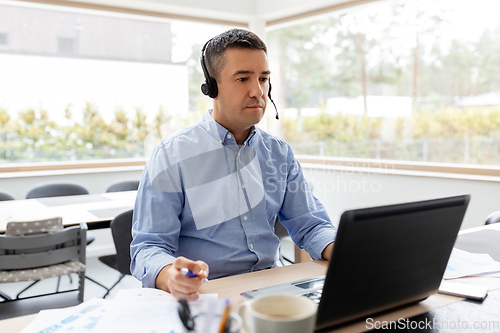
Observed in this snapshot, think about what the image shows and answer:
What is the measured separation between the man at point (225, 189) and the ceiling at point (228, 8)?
10.6ft

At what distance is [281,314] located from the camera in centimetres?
64

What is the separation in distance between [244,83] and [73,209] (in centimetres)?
199

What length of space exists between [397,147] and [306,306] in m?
3.82

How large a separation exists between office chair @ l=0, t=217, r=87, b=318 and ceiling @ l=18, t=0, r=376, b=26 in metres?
2.90

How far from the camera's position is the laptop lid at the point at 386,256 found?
0.71 metres

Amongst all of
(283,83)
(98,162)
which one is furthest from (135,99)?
(283,83)

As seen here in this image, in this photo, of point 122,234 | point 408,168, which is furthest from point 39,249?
point 408,168

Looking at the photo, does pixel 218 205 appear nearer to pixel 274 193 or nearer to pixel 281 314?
pixel 274 193

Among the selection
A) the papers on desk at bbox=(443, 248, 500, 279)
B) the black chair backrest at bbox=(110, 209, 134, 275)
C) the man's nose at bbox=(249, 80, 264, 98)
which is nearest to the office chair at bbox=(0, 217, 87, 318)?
the black chair backrest at bbox=(110, 209, 134, 275)

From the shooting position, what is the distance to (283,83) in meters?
5.23

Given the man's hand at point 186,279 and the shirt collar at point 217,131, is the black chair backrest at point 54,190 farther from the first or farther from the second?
the man's hand at point 186,279

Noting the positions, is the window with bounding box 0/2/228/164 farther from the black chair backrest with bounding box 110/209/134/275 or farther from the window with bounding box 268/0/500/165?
the black chair backrest with bounding box 110/209/134/275

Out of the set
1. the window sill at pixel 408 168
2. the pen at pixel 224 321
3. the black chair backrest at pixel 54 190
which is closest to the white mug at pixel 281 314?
the pen at pixel 224 321

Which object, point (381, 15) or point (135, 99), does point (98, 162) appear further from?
point (381, 15)
